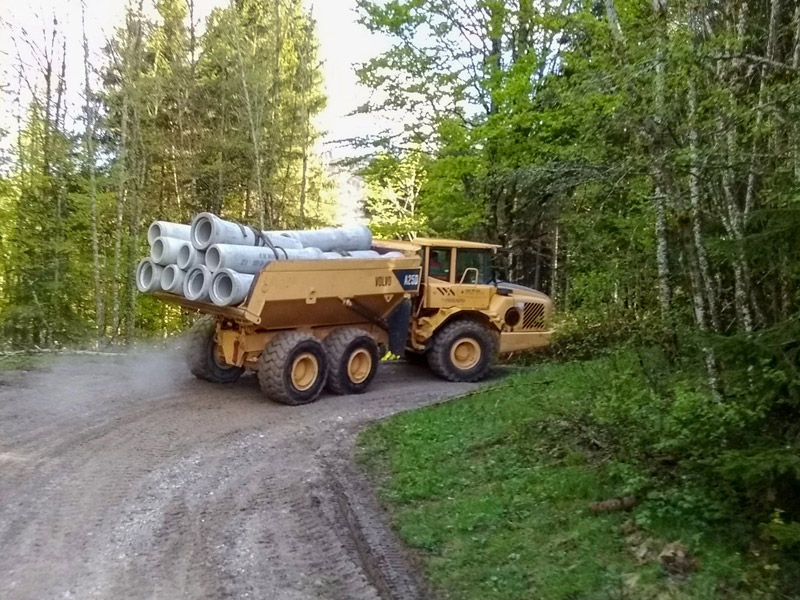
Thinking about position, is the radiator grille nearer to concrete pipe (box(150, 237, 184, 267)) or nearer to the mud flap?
the mud flap

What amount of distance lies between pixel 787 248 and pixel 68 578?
4.67 meters

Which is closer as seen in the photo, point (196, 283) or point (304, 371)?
point (196, 283)

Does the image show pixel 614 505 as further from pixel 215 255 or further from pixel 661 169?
pixel 215 255

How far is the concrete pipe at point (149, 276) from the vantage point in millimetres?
9422

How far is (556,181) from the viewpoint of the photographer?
7.50 metres

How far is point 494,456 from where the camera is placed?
269 inches

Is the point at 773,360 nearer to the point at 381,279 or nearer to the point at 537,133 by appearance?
the point at 381,279

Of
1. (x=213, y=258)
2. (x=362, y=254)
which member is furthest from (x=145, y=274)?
(x=362, y=254)

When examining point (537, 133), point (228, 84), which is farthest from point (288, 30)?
point (537, 133)

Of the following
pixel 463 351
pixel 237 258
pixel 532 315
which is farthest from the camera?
pixel 532 315

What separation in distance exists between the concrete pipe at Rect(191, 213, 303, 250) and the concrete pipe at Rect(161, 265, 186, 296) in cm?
44

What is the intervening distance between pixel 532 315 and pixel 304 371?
4370 mm

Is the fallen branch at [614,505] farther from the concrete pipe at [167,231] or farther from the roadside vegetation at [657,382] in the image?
the concrete pipe at [167,231]

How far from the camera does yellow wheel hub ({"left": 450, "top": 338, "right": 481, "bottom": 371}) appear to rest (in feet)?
37.9
